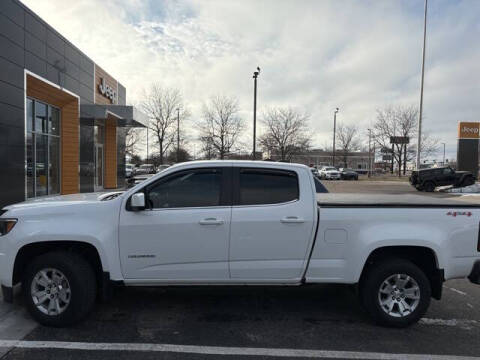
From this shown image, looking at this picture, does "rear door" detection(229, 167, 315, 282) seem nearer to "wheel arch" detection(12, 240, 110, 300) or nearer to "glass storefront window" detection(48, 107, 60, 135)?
"wheel arch" detection(12, 240, 110, 300)

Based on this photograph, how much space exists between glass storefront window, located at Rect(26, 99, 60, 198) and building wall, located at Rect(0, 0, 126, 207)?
4.74 feet

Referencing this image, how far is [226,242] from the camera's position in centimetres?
410

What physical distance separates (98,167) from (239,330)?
A: 718 inches

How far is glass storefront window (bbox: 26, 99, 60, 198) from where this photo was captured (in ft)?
44.2

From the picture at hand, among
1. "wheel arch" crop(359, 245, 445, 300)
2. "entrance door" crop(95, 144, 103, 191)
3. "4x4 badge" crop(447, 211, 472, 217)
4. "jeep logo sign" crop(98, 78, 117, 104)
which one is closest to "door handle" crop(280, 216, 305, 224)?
"wheel arch" crop(359, 245, 445, 300)

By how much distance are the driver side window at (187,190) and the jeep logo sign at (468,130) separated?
38.3m

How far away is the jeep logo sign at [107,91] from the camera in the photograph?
1906cm

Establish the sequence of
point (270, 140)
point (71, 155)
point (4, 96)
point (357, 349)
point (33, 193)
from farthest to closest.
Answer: point (270, 140)
point (71, 155)
point (33, 193)
point (4, 96)
point (357, 349)

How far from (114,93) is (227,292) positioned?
18.7 m

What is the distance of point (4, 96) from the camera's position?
1081 cm

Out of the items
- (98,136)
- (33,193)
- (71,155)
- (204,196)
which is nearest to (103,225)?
(204,196)

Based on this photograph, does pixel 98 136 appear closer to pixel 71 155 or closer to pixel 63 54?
pixel 71 155

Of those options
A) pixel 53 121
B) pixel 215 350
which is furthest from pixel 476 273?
pixel 53 121

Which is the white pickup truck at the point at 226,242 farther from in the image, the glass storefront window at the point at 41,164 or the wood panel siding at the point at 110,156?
the wood panel siding at the point at 110,156
